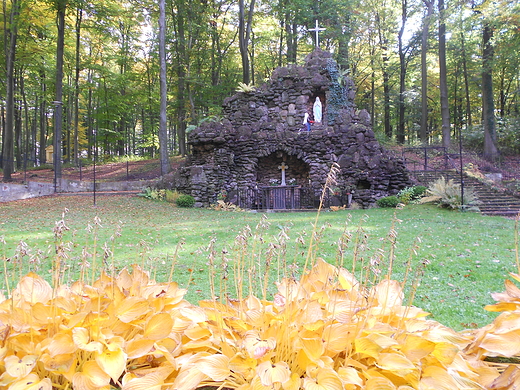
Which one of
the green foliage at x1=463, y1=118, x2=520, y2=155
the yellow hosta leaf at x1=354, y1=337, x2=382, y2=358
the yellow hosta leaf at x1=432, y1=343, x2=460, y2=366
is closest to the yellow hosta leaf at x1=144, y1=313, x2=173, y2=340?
the yellow hosta leaf at x1=354, y1=337, x2=382, y2=358

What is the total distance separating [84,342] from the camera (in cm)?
146

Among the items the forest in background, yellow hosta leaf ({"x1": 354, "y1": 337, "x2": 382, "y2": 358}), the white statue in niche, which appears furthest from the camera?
the forest in background

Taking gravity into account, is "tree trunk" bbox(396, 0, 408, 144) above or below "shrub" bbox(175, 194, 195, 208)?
above

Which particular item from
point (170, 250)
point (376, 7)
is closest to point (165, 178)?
point (170, 250)

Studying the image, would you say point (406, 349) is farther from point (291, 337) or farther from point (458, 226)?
point (458, 226)

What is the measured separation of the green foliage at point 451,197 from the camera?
37.8 ft

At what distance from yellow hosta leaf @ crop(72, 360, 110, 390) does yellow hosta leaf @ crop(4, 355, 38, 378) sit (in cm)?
18

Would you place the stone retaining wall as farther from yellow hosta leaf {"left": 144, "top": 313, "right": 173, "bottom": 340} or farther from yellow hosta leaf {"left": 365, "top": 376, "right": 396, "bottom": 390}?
yellow hosta leaf {"left": 365, "top": 376, "right": 396, "bottom": 390}

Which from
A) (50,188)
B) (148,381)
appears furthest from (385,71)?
(148,381)

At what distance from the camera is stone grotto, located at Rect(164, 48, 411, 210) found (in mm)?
14305

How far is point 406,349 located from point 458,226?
306 inches

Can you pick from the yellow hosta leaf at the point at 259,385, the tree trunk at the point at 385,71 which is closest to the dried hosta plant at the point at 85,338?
the yellow hosta leaf at the point at 259,385

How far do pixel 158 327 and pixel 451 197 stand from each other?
12.4 metres

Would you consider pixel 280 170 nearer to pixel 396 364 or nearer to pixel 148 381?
pixel 396 364
